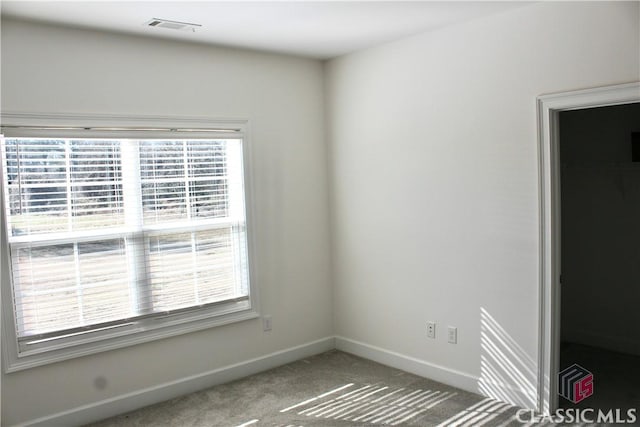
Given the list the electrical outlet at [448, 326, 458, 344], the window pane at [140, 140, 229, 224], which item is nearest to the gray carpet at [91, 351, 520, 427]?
the electrical outlet at [448, 326, 458, 344]

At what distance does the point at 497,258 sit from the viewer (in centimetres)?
366

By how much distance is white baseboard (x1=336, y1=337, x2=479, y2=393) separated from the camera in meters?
3.90

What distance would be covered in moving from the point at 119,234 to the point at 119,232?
1 cm

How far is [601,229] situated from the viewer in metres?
4.66

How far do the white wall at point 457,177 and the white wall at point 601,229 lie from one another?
4.98 feet

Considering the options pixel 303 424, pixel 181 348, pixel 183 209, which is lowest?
pixel 303 424

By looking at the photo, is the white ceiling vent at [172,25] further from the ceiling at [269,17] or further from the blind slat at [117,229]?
the blind slat at [117,229]

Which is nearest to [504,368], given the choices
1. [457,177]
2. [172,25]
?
[457,177]

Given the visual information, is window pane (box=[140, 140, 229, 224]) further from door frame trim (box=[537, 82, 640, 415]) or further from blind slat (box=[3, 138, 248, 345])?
door frame trim (box=[537, 82, 640, 415])

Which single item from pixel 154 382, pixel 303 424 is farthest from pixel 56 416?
pixel 303 424

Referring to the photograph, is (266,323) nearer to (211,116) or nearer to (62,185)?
(211,116)

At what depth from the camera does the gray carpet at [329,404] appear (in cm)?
350

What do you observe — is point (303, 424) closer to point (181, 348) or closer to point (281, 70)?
point (181, 348)

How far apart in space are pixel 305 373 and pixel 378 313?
29.4 inches
